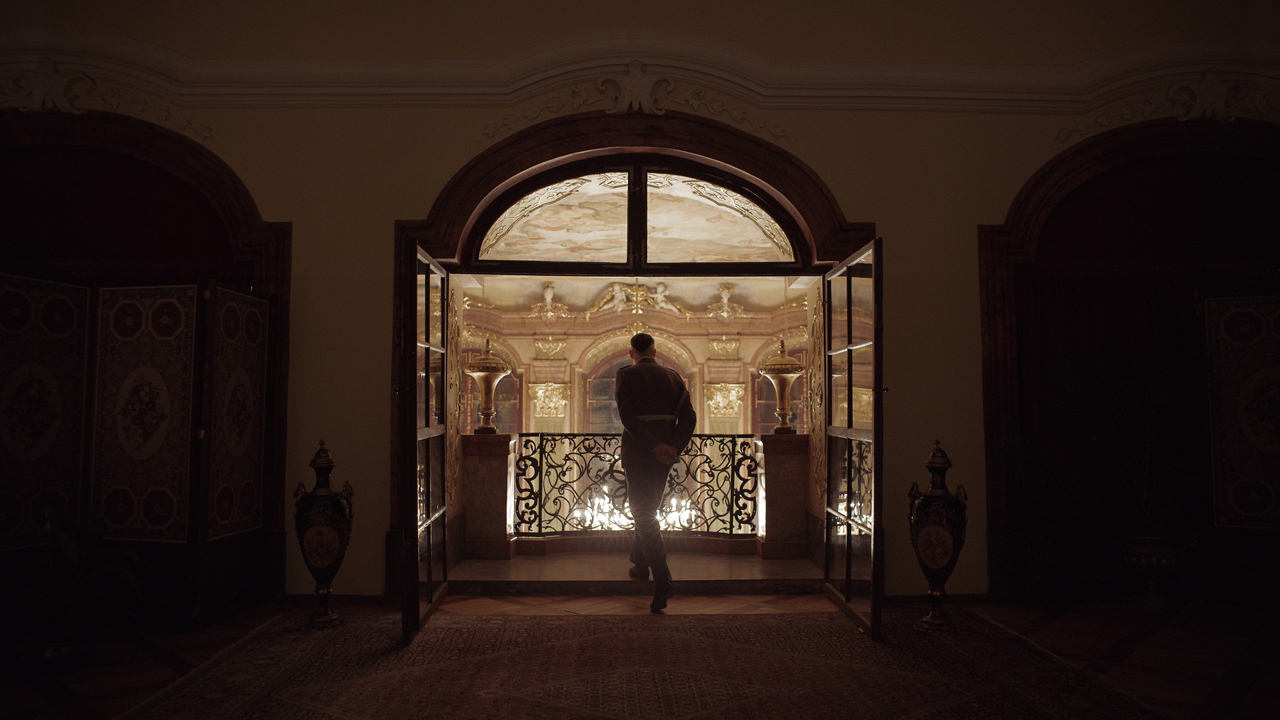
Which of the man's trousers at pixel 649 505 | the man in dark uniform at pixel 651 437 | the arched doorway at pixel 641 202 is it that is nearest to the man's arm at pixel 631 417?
the man in dark uniform at pixel 651 437

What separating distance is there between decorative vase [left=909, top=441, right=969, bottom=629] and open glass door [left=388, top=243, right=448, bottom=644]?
273 centimetres

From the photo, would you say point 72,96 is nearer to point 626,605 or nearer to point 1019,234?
point 626,605

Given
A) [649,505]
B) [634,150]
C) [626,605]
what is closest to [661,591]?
[626,605]

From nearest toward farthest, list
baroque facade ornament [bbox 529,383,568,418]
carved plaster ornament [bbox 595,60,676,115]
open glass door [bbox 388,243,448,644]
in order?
open glass door [bbox 388,243,448,644], carved plaster ornament [bbox 595,60,676,115], baroque facade ornament [bbox 529,383,568,418]

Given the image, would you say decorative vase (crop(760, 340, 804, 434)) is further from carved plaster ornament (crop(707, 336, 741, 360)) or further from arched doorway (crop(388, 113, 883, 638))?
carved plaster ornament (crop(707, 336, 741, 360))

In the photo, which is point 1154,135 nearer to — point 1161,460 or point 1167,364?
point 1167,364

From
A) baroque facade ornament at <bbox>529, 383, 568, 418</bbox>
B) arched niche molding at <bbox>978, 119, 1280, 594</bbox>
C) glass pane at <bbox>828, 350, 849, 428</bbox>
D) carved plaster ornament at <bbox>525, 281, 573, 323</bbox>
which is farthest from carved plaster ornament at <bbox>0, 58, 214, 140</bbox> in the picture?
baroque facade ornament at <bbox>529, 383, 568, 418</bbox>

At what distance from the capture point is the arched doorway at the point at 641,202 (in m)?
4.80

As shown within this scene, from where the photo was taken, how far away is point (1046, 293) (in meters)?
4.75

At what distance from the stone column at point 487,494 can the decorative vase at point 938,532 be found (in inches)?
121

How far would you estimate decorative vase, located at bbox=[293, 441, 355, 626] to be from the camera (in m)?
4.18

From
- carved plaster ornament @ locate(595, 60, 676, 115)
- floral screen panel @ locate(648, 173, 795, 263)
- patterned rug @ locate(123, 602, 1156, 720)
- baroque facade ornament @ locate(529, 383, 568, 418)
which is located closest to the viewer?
patterned rug @ locate(123, 602, 1156, 720)

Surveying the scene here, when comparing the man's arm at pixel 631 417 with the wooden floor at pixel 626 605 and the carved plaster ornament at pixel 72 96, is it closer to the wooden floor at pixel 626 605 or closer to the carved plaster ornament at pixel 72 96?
the wooden floor at pixel 626 605

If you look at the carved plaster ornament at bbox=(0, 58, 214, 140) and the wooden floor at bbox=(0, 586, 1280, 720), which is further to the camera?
the carved plaster ornament at bbox=(0, 58, 214, 140)
